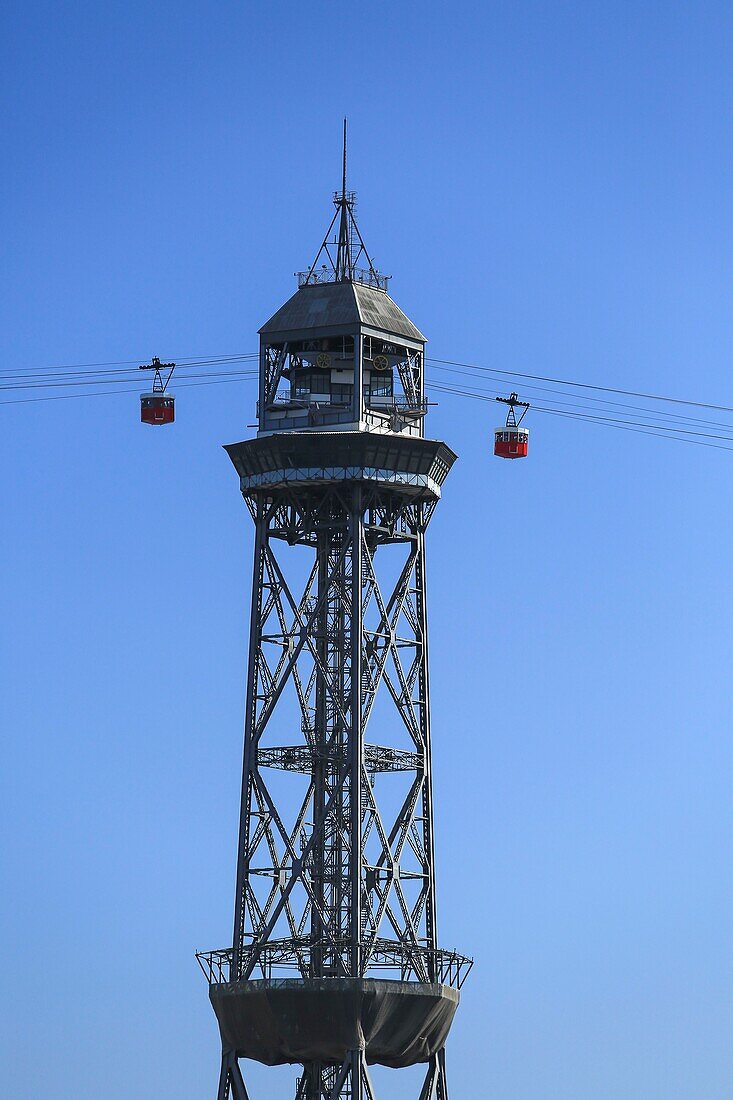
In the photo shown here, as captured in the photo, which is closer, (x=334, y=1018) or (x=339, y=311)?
(x=334, y=1018)

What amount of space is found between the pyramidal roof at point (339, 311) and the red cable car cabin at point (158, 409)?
1214cm

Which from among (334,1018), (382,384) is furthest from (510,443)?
(334,1018)

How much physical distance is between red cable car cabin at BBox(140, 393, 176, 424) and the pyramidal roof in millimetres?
12140

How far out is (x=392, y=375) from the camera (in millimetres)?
184125

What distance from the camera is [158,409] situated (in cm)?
17200

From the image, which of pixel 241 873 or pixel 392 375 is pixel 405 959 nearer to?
pixel 241 873

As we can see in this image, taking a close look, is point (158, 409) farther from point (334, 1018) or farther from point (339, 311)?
point (334, 1018)

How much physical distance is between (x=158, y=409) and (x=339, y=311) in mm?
14247

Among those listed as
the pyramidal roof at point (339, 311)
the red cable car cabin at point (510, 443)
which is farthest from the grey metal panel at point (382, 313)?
the red cable car cabin at point (510, 443)

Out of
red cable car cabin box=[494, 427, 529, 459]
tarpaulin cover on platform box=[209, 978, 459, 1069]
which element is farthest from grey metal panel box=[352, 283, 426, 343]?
tarpaulin cover on platform box=[209, 978, 459, 1069]

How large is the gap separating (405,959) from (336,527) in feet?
71.6

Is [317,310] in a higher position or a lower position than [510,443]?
higher

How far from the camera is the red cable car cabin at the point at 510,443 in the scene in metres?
175

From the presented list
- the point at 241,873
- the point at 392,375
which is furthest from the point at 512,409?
the point at 241,873
